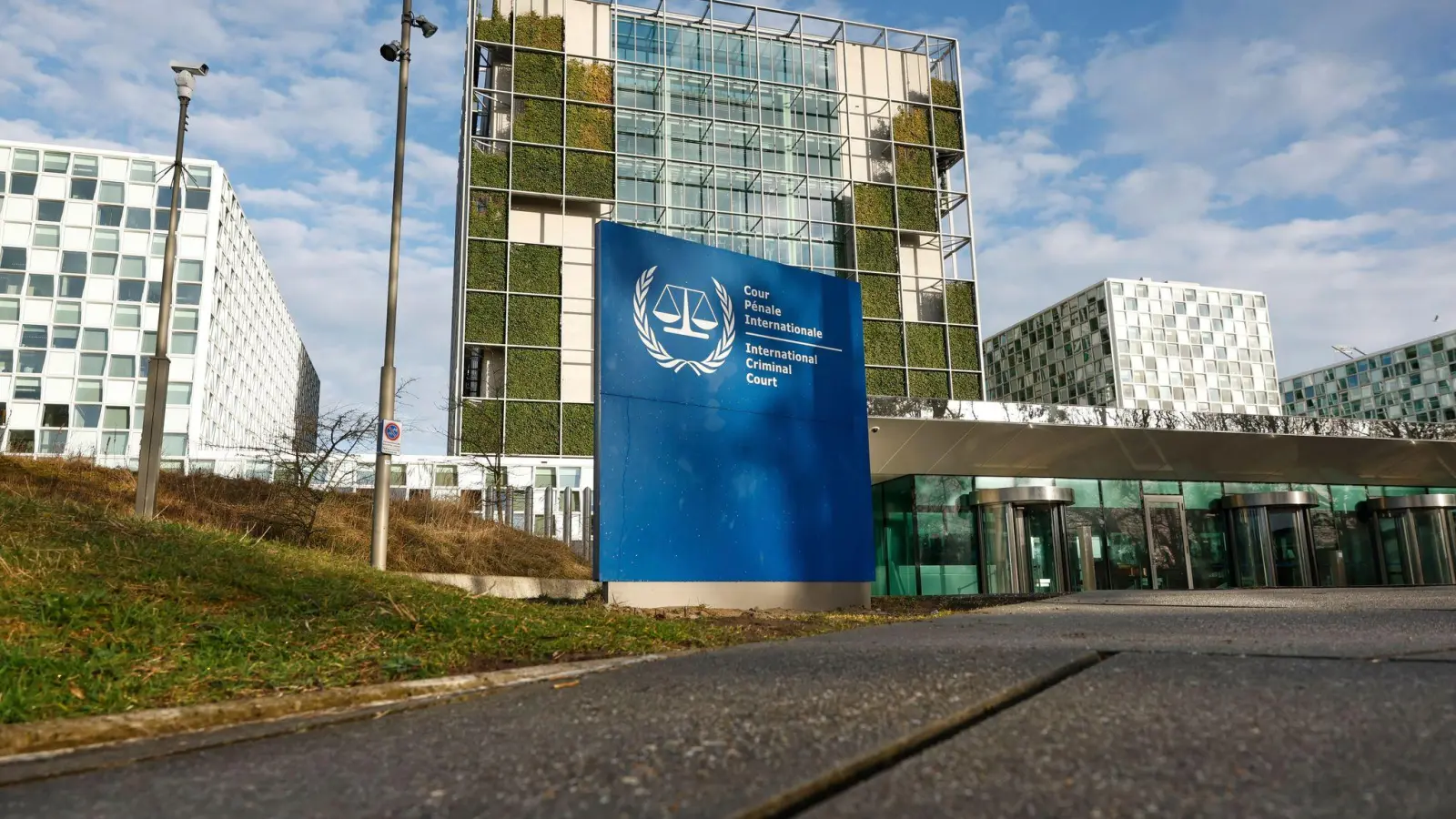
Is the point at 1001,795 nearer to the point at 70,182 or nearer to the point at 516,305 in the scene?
the point at 516,305

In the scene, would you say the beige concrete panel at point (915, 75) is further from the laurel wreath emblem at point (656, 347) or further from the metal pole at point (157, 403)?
the laurel wreath emblem at point (656, 347)

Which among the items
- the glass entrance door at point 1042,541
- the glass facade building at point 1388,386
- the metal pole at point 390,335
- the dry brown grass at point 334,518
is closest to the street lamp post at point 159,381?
the dry brown grass at point 334,518

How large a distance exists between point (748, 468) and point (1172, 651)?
6.54 m

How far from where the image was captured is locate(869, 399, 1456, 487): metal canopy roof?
16.2 metres

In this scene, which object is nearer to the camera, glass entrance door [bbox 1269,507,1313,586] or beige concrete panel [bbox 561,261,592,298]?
glass entrance door [bbox 1269,507,1313,586]

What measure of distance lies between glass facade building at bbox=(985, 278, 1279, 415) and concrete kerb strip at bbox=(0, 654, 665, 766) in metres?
114

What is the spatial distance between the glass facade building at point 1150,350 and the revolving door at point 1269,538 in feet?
310

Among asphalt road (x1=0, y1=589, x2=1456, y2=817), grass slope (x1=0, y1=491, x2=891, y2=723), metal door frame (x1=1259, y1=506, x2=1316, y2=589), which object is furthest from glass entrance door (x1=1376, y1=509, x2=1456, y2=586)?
asphalt road (x1=0, y1=589, x2=1456, y2=817)

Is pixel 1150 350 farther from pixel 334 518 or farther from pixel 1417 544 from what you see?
pixel 334 518

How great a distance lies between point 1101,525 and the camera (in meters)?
19.0

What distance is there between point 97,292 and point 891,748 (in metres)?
60.6

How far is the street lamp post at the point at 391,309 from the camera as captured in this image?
10977 millimetres

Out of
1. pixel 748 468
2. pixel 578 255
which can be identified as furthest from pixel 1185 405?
pixel 748 468

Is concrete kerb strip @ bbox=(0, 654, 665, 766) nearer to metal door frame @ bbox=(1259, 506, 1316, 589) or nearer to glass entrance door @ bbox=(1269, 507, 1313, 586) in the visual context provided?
metal door frame @ bbox=(1259, 506, 1316, 589)
